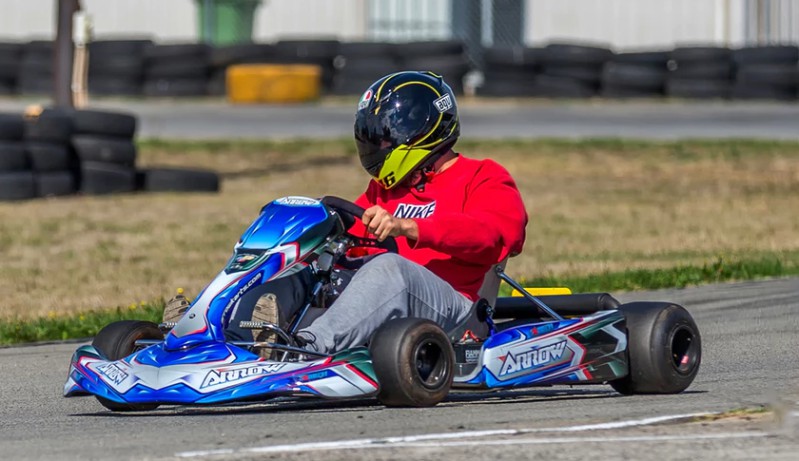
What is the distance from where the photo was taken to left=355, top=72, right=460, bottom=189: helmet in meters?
5.38

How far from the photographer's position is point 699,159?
56.2 ft

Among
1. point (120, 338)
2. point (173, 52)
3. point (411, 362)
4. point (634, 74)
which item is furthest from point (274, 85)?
point (411, 362)

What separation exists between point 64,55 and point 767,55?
38.7 ft

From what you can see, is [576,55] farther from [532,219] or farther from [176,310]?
[176,310]

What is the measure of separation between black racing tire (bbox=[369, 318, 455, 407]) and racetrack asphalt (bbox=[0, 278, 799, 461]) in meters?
0.07

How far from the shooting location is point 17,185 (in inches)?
534

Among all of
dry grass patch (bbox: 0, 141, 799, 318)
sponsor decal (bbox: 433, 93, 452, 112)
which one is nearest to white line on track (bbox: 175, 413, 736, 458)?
sponsor decal (bbox: 433, 93, 452, 112)

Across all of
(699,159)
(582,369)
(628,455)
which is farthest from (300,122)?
(628,455)

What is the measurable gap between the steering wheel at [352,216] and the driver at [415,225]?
7 cm

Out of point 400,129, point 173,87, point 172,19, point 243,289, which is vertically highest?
point 400,129

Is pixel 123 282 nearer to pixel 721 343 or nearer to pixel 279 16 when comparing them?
pixel 721 343

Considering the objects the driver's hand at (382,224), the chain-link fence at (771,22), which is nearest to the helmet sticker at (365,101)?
the driver's hand at (382,224)

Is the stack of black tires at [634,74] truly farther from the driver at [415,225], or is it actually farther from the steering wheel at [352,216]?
the steering wheel at [352,216]

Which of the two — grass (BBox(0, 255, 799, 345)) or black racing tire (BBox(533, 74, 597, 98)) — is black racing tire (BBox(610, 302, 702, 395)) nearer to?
grass (BBox(0, 255, 799, 345))
